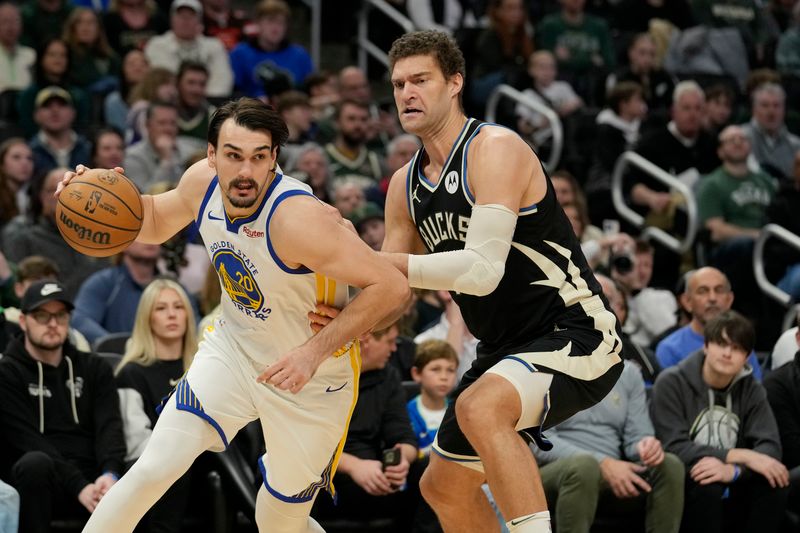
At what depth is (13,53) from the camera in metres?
11.3

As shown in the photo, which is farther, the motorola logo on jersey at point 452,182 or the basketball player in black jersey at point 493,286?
the motorola logo on jersey at point 452,182

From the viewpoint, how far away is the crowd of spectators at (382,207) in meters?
7.13

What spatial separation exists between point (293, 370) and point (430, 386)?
2.64m

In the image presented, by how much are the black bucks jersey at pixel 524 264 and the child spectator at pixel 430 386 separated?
6.75ft

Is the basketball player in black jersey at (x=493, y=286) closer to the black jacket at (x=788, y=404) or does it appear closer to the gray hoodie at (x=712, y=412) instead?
the gray hoodie at (x=712, y=412)

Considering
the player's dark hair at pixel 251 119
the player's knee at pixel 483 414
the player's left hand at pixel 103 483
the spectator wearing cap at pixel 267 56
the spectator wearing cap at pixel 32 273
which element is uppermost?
the spectator wearing cap at pixel 267 56

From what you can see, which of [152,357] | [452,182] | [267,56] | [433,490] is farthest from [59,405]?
[267,56]

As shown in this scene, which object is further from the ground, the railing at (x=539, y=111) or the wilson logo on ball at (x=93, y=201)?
the railing at (x=539, y=111)

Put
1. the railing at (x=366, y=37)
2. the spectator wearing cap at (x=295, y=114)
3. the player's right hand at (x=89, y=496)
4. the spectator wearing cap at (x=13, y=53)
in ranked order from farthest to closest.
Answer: the railing at (x=366, y=37), the spectator wearing cap at (x=13, y=53), the spectator wearing cap at (x=295, y=114), the player's right hand at (x=89, y=496)

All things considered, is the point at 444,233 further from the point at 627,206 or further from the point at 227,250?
the point at 627,206

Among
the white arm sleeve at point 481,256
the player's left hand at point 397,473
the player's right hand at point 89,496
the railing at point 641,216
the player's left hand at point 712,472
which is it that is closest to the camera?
the white arm sleeve at point 481,256

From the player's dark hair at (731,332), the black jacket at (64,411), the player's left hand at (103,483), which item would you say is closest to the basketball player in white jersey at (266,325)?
the player's left hand at (103,483)

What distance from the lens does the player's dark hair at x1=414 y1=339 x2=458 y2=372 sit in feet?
24.5

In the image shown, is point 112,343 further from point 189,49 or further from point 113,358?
point 189,49
